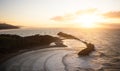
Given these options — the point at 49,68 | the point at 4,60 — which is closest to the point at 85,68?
the point at 49,68

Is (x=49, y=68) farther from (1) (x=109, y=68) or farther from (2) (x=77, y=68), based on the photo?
(1) (x=109, y=68)

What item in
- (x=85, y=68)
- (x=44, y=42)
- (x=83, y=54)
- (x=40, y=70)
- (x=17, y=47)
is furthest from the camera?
(x=44, y=42)

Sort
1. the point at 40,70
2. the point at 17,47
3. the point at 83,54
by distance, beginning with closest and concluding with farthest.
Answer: the point at 40,70, the point at 83,54, the point at 17,47

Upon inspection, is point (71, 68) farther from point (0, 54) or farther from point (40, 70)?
point (0, 54)

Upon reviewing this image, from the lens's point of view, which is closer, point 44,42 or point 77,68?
point 77,68

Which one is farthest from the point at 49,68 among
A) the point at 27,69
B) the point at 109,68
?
the point at 109,68

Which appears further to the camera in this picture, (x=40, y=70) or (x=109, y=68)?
(x=109, y=68)

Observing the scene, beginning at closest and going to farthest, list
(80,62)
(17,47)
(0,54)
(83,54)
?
(80,62), (0,54), (83,54), (17,47)

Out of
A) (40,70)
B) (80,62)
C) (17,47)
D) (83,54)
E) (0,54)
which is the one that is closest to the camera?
(40,70)
